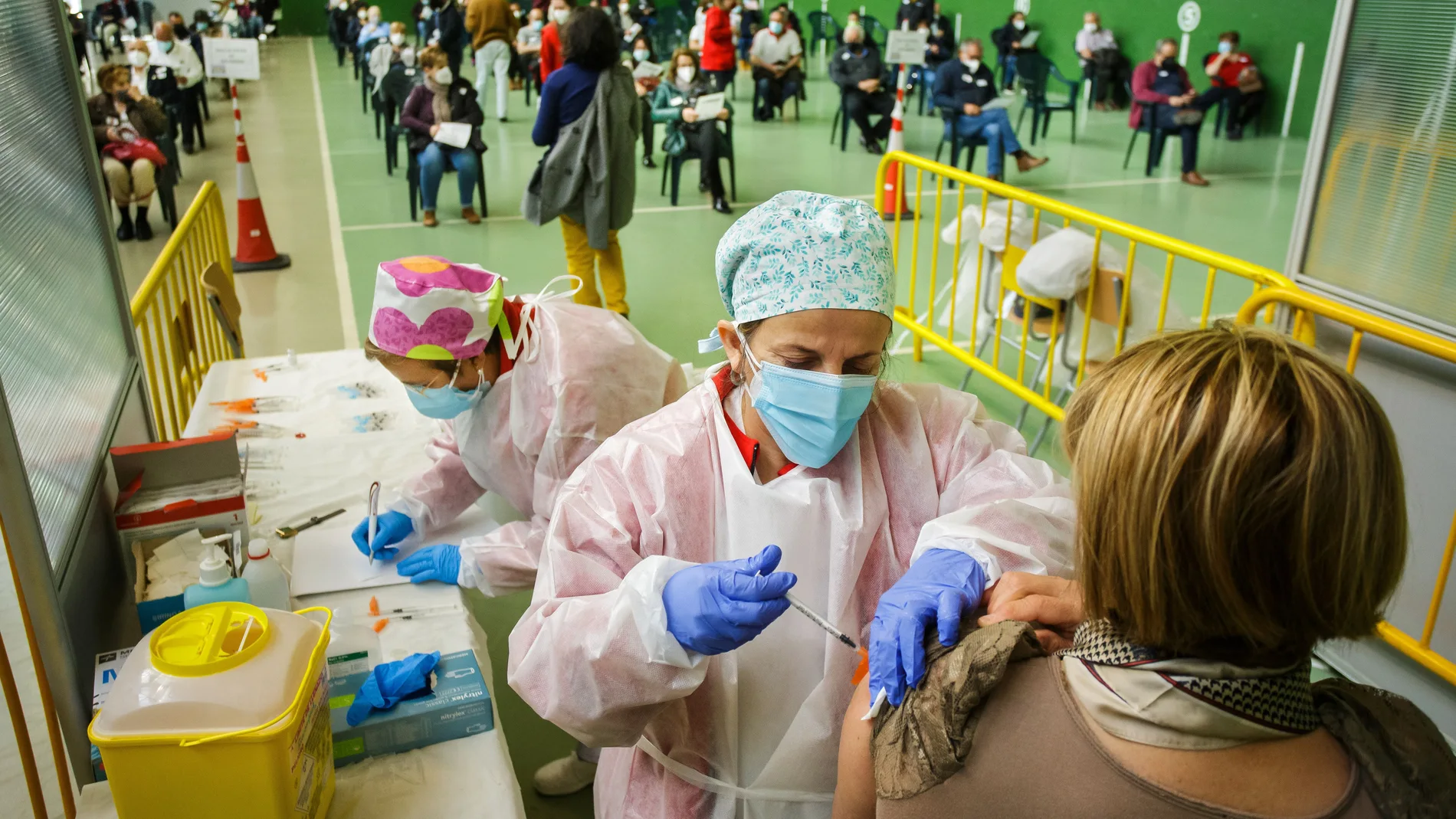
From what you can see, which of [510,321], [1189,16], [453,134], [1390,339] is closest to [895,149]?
[453,134]

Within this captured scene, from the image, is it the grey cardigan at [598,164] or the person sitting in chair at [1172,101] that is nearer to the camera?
the grey cardigan at [598,164]

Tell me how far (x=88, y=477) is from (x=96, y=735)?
0.69m

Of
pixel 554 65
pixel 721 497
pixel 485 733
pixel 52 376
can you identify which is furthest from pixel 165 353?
pixel 554 65

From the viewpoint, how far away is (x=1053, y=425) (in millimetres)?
4402

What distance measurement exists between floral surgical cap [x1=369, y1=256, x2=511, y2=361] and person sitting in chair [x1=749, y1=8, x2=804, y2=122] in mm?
11051

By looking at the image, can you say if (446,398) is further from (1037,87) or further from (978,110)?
(1037,87)

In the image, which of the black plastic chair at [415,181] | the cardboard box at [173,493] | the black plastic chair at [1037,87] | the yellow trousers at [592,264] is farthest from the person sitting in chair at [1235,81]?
the cardboard box at [173,493]

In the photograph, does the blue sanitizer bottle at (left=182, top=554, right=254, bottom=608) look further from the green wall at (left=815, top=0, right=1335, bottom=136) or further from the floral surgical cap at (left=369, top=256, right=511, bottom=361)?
the green wall at (left=815, top=0, right=1335, bottom=136)

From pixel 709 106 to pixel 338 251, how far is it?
305cm

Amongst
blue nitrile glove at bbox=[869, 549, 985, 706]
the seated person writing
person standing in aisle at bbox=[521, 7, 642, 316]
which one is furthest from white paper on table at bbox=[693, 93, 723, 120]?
the seated person writing

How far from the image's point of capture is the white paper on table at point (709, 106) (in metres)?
7.88

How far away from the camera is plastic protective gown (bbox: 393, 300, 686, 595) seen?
83.9 inches

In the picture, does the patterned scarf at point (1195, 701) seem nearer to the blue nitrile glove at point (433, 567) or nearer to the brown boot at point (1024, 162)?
the blue nitrile glove at point (433, 567)

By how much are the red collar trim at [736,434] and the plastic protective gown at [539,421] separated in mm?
605
